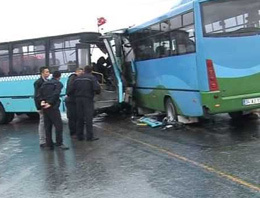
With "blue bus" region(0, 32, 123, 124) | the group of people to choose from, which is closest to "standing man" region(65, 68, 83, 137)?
the group of people

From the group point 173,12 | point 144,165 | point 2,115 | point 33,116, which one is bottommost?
point 144,165

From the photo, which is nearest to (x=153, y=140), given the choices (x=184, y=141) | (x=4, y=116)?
(x=184, y=141)

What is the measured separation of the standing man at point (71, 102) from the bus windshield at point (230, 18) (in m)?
3.17

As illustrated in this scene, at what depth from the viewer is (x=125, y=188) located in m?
6.20

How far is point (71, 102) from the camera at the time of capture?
1129 centimetres

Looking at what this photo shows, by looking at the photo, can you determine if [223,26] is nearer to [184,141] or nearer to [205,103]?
[205,103]

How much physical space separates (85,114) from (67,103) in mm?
1034

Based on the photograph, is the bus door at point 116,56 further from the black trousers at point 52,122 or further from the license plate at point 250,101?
the license plate at point 250,101

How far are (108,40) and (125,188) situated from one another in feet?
27.6

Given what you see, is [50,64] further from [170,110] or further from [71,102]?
[170,110]

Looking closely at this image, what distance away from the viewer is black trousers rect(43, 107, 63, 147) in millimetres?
9758

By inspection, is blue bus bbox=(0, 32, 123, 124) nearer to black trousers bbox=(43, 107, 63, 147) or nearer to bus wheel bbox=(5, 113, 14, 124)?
bus wheel bbox=(5, 113, 14, 124)

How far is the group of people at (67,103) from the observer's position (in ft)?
31.8

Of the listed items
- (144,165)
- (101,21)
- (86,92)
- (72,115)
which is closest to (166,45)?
(86,92)
